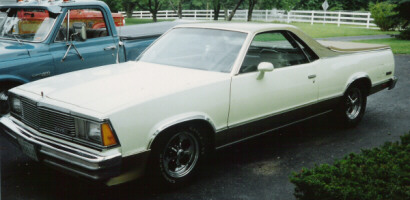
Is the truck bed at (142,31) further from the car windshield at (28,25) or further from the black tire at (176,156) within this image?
the black tire at (176,156)

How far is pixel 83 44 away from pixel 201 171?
9.74 ft

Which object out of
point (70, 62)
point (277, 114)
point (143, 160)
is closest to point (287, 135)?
point (277, 114)

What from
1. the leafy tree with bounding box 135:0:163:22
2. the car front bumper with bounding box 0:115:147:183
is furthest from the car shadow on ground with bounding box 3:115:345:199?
the leafy tree with bounding box 135:0:163:22

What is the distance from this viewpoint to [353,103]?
6238mm

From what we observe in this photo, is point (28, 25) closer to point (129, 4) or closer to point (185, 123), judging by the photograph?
point (185, 123)

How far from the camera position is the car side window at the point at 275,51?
4.71 meters

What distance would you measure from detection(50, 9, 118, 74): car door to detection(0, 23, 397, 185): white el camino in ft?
4.54

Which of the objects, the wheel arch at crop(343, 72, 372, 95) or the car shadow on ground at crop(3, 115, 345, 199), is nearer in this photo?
the car shadow on ground at crop(3, 115, 345, 199)

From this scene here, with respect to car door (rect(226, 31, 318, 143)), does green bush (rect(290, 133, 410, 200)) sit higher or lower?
lower

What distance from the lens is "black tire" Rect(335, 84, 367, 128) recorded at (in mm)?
5938

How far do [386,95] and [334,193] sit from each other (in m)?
6.46

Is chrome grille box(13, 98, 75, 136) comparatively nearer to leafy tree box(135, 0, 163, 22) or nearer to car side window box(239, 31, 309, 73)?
car side window box(239, 31, 309, 73)

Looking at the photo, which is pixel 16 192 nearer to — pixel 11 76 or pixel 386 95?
pixel 11 76

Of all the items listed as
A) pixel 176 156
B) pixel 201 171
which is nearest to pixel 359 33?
pixel 201 171
